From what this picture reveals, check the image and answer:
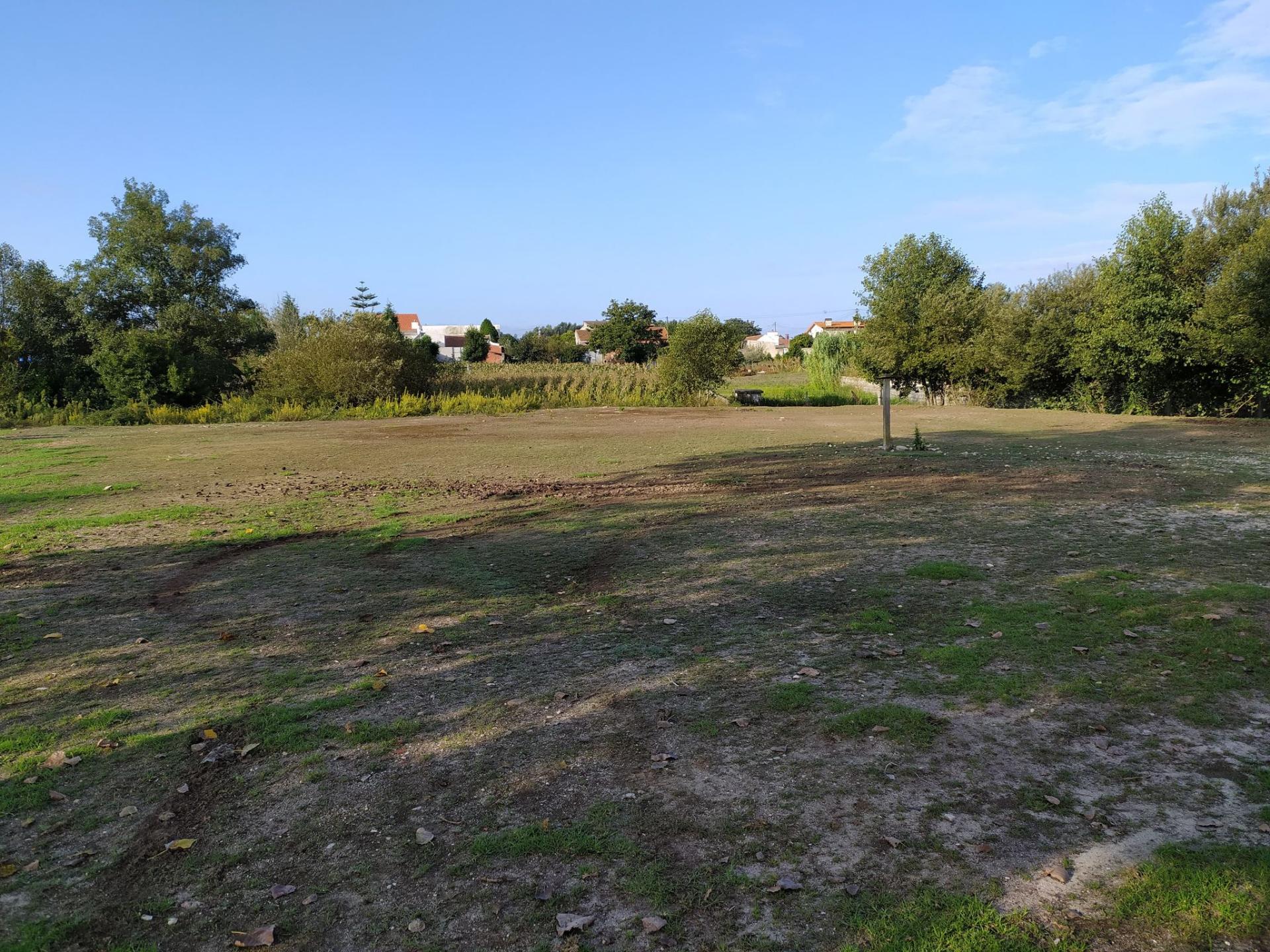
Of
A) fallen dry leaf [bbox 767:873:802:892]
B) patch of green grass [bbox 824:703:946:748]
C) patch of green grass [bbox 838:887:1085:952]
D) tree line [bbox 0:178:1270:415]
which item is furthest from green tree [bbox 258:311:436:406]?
patch of green grass [bbox 838:887:1085:952]

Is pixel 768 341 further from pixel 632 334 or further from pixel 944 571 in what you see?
pixel 944 571

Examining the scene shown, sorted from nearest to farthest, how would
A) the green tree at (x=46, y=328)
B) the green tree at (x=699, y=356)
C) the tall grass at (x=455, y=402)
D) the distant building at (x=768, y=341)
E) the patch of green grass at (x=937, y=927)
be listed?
the patch of green grass at (x=937, y=927), the tall grass at (x=455, y=402), the green tree at (x=46, y=328), the green tree at (x=699, y=356), the distant building at (x=768, y=341)

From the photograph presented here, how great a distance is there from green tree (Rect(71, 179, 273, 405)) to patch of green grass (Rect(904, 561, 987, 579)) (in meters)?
30.7

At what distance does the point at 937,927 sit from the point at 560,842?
1280mm

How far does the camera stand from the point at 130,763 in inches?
144

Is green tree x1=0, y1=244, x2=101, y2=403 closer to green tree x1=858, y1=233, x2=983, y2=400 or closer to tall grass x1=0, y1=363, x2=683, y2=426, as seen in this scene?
tall grass x1=0, y1=363, x2=683, y2=426

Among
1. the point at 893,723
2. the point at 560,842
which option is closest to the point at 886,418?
the point at 893,723

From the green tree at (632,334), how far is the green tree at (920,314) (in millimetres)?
24655

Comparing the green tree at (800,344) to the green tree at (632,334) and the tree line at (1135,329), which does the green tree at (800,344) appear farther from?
the tree line at (1135,329)

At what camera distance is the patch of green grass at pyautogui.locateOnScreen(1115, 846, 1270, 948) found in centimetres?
241

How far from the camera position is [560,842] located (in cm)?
297

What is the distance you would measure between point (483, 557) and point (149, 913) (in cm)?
503

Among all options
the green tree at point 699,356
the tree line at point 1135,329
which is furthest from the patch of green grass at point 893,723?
the green tree at point 699,356

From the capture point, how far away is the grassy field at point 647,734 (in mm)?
2613
